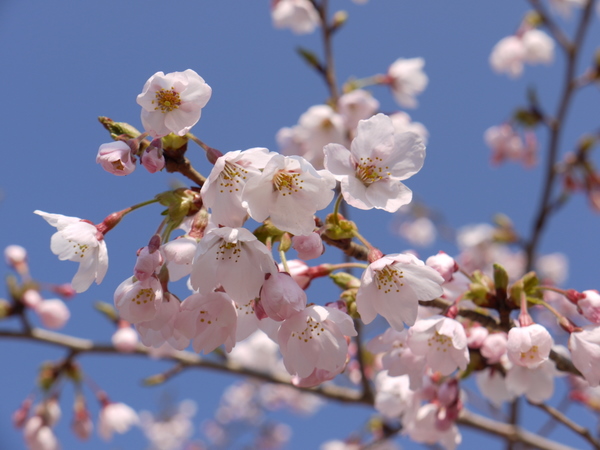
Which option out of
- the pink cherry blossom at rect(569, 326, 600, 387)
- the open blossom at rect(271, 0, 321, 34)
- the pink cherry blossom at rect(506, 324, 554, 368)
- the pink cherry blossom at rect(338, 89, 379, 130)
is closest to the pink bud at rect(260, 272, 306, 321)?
the pink cherry blossom at rect(506, 324, 554, 368)

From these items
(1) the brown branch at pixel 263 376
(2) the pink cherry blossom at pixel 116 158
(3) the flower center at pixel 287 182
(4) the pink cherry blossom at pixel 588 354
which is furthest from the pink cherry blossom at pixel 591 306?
(1) the brown branch at pixel 263 376

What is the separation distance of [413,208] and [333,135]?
184 inches

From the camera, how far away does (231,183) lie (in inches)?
51.1

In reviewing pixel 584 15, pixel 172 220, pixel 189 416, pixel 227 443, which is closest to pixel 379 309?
pixel 172 220

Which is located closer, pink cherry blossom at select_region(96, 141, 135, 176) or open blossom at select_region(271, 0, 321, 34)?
pink cherry blossom at select_region(96, 141, 135, 176)

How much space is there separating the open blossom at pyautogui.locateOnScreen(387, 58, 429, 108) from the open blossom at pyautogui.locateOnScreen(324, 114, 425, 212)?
294cm

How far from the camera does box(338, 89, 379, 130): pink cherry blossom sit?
142 inches

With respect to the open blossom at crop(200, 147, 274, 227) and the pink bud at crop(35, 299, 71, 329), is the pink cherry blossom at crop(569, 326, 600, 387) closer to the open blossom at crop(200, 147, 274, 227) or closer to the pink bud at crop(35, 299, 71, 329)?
the open blossom at crop(200, 147, 274, 227)

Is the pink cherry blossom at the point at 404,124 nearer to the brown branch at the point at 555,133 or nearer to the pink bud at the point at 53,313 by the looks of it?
the brown branch at the point at 555,133

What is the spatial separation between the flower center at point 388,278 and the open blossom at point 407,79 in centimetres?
316

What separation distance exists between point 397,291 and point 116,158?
846mm

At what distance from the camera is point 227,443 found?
9039 millimetres

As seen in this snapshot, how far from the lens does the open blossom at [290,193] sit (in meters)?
1.24

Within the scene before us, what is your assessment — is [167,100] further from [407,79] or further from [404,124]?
[407,79]
